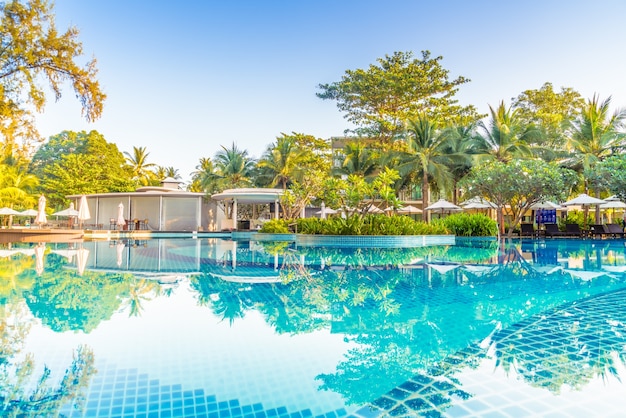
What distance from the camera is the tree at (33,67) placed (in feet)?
32.2

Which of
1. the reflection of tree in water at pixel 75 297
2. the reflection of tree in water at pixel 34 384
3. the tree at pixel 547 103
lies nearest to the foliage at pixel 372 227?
the reflection of tree in water at pixel 75 297

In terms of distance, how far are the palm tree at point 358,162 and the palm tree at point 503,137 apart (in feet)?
21.2

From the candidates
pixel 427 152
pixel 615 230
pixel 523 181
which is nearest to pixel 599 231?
pixel 615 230

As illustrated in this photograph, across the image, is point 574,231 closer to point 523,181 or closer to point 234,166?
point 523,181

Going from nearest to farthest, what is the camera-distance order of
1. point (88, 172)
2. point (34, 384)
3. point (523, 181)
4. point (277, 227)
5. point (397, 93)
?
point (34, 384) < point (523, 181) < point (277, 227) < point (397, 93) < point (88, 172)

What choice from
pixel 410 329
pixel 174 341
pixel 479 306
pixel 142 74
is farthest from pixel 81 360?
pixel 142 74

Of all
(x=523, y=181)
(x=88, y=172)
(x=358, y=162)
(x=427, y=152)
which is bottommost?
(x=523, y=181)

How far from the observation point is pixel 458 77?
2653 cm

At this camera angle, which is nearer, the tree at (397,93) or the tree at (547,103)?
the tree at (397,93)

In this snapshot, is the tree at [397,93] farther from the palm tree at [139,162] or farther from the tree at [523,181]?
the palm tree at [139,162]

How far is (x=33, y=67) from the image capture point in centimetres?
1029

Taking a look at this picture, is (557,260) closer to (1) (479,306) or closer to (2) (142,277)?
(1) (479,306)

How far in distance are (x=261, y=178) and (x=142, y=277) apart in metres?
23.9

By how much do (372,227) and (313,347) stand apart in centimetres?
1290
